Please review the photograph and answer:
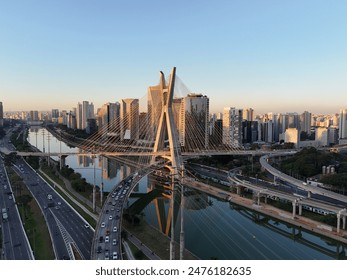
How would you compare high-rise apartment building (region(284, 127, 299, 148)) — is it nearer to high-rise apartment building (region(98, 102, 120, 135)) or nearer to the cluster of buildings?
the cluster of buildings

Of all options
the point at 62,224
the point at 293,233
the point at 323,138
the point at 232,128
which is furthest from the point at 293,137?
the point at 62,224

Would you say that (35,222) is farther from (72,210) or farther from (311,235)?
(311,235)

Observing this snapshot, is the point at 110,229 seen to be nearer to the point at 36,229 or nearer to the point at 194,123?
the point at 36,229

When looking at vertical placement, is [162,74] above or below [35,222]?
above

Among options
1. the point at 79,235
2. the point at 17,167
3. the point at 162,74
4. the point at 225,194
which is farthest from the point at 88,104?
the point at 79,235

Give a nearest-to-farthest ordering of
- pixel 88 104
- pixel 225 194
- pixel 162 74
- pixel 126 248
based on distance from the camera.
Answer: pixel 126 248
pixel 225 194
pixel 162 74
pixel 88 104

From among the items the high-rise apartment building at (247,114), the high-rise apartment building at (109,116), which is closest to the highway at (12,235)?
the high-rise apartment building at (109,116)

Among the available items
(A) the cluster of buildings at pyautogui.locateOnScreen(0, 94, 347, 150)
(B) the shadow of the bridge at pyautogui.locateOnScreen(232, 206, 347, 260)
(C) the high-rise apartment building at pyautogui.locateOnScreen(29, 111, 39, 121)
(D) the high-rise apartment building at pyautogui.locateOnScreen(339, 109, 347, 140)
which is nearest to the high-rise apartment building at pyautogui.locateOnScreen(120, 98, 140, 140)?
(A) the cluster of buildings at pyautogui.locateOnScreen(0, 94, 347, 150)
